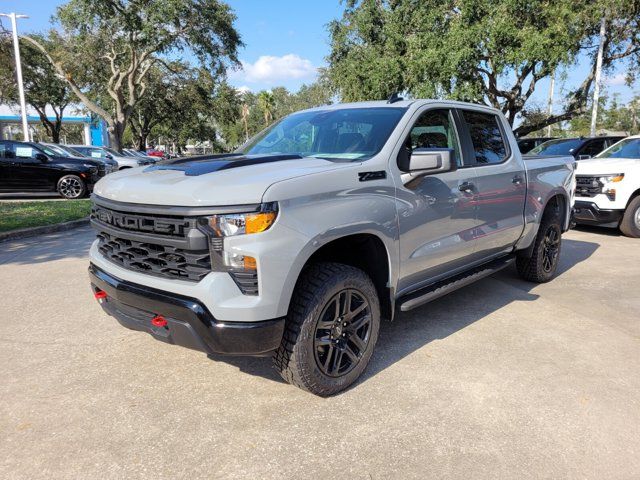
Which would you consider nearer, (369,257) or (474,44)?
(369,257)

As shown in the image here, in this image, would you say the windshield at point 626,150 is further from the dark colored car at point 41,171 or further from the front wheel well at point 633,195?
the dark colored car at point 41,171

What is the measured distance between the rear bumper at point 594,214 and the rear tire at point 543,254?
3.30 meters

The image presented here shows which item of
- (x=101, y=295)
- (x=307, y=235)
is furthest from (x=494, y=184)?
(x=101, y=295)

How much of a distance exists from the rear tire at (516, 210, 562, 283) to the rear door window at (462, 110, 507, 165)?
124cm

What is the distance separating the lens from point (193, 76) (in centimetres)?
3019

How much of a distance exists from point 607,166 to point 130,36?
19.6 meters

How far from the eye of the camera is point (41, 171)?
12.9m

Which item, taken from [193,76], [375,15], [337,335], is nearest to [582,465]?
[337,335]

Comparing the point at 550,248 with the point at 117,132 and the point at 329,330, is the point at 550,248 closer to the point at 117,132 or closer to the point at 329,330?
the point at 329,330

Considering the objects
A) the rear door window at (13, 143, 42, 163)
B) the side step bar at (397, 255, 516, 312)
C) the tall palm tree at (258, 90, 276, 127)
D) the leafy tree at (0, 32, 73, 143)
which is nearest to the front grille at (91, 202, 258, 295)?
the side step bar at (397, 255, 516, 312)

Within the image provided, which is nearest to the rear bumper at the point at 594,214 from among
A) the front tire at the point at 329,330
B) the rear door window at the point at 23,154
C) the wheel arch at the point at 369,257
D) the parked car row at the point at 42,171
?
the wheel arch at the point at 369,257

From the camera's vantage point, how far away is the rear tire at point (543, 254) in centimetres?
537

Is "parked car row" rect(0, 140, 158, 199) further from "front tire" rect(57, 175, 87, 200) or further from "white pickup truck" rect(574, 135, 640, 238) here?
"white pickup truck" rect(574, 135, 640, 238)

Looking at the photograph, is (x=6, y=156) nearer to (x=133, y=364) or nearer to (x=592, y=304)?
(x=133, y=364)
